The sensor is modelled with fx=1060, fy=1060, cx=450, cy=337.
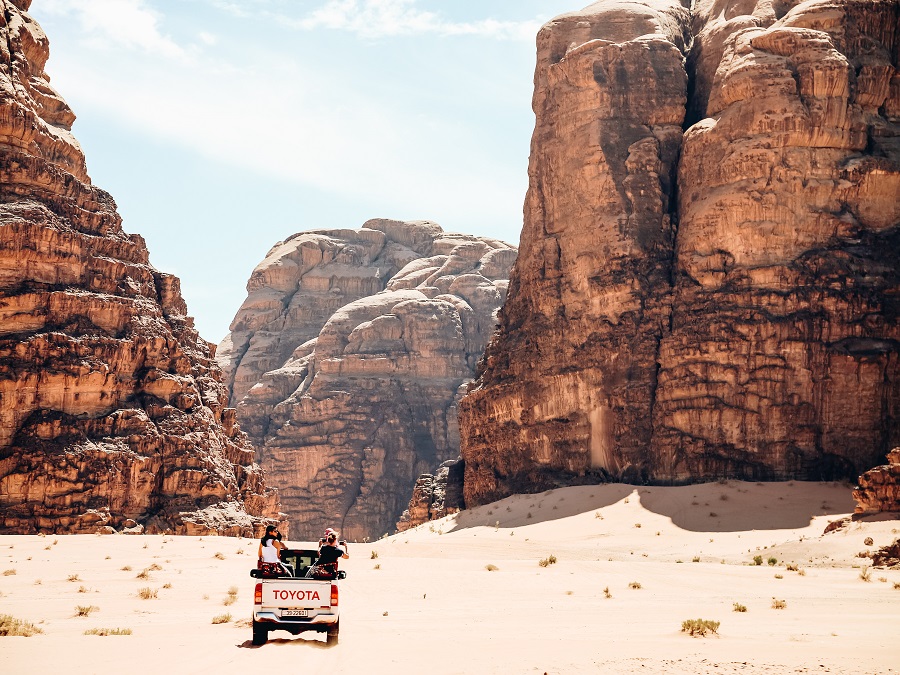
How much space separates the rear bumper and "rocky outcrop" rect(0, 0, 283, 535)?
→ 31972 millimetres

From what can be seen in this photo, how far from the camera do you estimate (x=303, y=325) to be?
125312 mm

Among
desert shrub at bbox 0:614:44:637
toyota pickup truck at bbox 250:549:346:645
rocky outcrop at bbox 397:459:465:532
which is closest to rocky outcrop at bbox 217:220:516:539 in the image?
rocky outcrop at bbox 397:459:465:532

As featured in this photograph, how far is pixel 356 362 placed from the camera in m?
109

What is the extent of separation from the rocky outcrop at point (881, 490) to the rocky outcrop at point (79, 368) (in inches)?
1089

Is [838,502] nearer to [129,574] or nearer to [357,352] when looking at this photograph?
[129,574]

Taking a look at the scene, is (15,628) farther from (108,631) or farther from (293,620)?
(293,620)

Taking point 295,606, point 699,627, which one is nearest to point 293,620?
point 295,606

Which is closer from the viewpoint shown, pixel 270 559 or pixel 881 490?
pixel 270 559

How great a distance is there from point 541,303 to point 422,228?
79.6 m

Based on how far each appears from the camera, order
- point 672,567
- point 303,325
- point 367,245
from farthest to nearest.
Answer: point 367,245, point 303,325, point 672,567

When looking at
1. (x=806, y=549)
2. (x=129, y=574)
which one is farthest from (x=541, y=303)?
(x=129, y=574)

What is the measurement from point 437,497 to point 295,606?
57001 millimetres

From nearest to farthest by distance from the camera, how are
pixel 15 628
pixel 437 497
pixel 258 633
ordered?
pixel 15 628, pixel 258 633, pixel 437 497

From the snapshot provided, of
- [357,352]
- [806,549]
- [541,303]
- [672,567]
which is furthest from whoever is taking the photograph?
[357,352]
